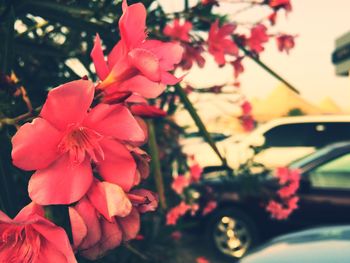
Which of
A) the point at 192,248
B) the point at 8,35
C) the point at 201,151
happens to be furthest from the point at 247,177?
the point at 8,35

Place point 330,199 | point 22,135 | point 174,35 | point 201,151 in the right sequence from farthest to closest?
point 201,151, point 330,199, point 174,35, point 22,135

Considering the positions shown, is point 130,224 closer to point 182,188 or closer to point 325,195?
point 182,188

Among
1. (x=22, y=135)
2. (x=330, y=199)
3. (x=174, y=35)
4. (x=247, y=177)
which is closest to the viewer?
(x=22, y=135)

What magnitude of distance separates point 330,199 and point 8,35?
5249 mm

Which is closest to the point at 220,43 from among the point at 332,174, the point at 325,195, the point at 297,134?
the point at 325,195

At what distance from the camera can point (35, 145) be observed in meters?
0.68

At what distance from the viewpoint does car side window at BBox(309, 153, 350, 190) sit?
6.05 metres

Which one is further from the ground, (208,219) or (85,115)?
(85,115)

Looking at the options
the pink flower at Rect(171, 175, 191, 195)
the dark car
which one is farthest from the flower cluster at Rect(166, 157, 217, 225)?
the dark car

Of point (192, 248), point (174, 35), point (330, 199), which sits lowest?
point (192, 248)

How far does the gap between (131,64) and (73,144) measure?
0.37 feet

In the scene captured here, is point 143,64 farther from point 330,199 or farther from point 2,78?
point 330,199

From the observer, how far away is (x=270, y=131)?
924cm

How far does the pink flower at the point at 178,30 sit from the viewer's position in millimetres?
1576
